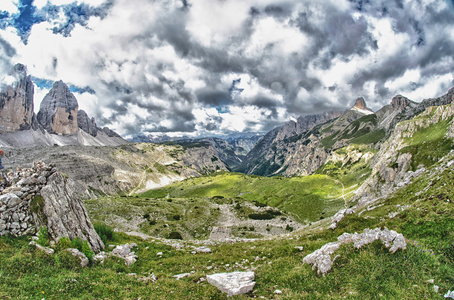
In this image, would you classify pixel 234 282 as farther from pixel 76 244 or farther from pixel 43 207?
pixel 43 207

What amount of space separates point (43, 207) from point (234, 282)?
18531 mm

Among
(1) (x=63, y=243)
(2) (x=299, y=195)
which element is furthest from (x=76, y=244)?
(2) (x=299, y=195)

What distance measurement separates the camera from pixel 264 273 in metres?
14.6

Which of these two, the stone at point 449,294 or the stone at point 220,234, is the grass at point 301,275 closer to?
the stone at point 449,294

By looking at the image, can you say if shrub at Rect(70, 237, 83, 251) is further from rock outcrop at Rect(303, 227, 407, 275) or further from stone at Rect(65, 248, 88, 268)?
rock outcrop at Rect(303, 227, 407, 275)

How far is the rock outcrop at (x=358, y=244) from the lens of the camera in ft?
38.8

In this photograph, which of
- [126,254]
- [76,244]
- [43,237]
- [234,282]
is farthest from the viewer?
[126,254]

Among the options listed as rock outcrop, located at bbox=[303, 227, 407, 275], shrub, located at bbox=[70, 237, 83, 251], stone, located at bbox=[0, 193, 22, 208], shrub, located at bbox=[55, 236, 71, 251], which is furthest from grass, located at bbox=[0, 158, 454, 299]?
stone, located at bbox=[0, 193, 22, 208]

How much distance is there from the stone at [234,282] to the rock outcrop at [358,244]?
409 centimetres

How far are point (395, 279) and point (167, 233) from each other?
164 ft

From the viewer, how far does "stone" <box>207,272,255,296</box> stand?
12.3 metres

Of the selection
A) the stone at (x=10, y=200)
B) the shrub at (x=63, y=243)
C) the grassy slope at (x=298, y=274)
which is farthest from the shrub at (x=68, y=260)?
the stone at (x=10, y=200)

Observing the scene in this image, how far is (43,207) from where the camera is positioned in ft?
63.2

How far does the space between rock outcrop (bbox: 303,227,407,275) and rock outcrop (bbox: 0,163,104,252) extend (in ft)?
67.4
